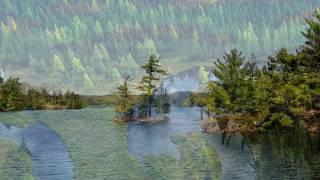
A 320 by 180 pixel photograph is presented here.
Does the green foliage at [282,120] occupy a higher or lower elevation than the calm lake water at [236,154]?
higher

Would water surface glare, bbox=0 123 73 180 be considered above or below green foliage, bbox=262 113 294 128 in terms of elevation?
below

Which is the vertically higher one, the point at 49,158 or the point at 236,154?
the point at 236,154

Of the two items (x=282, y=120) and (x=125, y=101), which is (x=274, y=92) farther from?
(x=125, y=101)

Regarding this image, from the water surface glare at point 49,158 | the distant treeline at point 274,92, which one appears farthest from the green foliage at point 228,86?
the water surface glare at point 49,158

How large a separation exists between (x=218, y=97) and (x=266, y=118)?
10931 mm

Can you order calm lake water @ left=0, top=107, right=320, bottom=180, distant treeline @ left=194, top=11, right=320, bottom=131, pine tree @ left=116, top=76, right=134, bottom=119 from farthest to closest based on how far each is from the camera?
pine tree @ left=116, top=76, right=134, bottom=119 < distant treeline @ left=194, top=11, right=320, bottom=131 < calm lake water @ left=0, top=107, right=320, bottom=180

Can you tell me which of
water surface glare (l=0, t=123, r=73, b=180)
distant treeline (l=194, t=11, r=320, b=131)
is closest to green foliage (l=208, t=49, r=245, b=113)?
distant treeline (l=194, t=11, r=320, b=131)

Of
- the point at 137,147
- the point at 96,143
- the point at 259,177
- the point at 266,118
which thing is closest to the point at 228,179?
the point at 259,177

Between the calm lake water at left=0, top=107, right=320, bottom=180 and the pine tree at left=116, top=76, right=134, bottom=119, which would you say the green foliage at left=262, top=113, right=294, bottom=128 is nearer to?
the calm lake water at left=0, top=107, right=320, bottom=180

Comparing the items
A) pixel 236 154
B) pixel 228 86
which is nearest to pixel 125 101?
pixel 228 86

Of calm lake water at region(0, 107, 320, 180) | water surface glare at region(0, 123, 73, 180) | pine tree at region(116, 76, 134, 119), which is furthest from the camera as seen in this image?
pine tree at region(116, 76, 134, 119)

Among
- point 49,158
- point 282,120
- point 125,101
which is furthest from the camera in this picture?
point 125,101

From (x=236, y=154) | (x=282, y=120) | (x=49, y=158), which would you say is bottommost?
(x=49, y=158)

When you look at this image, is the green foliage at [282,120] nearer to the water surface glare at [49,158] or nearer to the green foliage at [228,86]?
the green foliage at [228,86]
